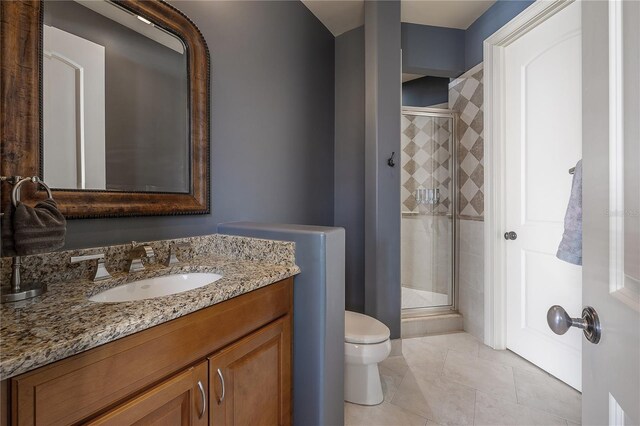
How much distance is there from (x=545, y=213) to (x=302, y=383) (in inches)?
70.9

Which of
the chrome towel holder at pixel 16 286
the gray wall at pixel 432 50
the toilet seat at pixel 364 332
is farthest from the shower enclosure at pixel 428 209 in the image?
the chrome towel holder at pixel 16 286

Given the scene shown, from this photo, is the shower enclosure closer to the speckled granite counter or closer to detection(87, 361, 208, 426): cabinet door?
the speckled granite counter

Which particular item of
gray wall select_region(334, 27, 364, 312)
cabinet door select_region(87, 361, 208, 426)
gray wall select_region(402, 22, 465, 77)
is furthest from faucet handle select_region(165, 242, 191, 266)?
gray wall select_region(402, 22, 465, 77)

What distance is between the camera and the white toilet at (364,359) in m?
1.51

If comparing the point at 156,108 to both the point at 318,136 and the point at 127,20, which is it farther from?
the point at 318,136

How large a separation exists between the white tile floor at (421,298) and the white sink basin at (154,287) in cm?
198

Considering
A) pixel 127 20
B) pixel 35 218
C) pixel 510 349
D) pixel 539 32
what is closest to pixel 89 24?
pixel 127 20

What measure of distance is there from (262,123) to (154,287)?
3.67 ft

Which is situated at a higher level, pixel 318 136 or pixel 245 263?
pixel 318 136

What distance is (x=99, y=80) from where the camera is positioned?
1.08 meters

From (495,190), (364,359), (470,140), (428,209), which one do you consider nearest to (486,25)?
(470,140)

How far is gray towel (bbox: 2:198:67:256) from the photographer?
0.72 m

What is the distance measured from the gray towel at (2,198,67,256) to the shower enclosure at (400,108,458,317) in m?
2.44

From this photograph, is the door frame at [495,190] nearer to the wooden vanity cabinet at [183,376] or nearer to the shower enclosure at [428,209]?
the shower enclosure at [428,209]
